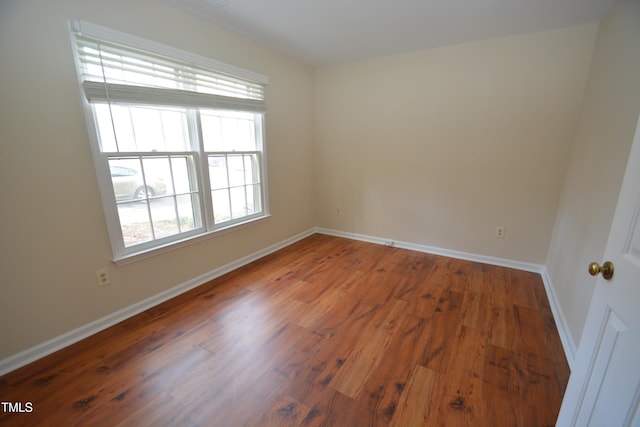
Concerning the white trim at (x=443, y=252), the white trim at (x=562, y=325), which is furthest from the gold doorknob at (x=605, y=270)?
the white trim at (x=443, y=252)

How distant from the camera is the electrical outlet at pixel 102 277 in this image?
1.93 metres

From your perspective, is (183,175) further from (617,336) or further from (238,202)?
(617,336)

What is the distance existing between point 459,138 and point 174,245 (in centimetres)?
319

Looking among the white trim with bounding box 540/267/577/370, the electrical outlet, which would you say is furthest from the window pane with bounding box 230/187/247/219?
the white trim with bounding box 540/267/577/370

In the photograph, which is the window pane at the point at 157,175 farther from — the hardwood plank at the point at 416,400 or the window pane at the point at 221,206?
the hardwood plank at the point at 416,400

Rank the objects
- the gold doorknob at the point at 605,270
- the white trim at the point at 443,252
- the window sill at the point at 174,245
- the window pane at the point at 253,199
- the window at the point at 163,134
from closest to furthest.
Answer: the gold doorknob at the point at 605,270 → the window at the point at 163,134 → the window sill at the point at 174,245 → the white trim at the point at 443,252 → the window pane at the point at 253,199

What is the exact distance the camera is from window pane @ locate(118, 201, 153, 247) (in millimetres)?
2035

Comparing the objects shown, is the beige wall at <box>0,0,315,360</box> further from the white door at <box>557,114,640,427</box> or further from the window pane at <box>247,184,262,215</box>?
the white door at <box>557,114,640,427</box>

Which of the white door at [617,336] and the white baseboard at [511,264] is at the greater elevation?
the white door at [617,336]

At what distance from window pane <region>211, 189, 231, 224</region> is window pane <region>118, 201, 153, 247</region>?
25.3 inches

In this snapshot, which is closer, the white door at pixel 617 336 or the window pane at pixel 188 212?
the white door at pixel 617 336

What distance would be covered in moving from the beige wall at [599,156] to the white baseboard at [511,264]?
0.26ft

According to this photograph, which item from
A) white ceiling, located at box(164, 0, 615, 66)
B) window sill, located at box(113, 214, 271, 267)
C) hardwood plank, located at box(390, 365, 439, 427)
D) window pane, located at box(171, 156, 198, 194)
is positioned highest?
white ceiling, located at box(164, 0, 615, 66)

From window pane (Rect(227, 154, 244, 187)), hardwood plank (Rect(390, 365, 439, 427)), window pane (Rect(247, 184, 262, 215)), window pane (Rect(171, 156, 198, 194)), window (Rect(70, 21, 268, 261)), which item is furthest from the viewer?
window pane (Rect(247, 184, 262, 215))
